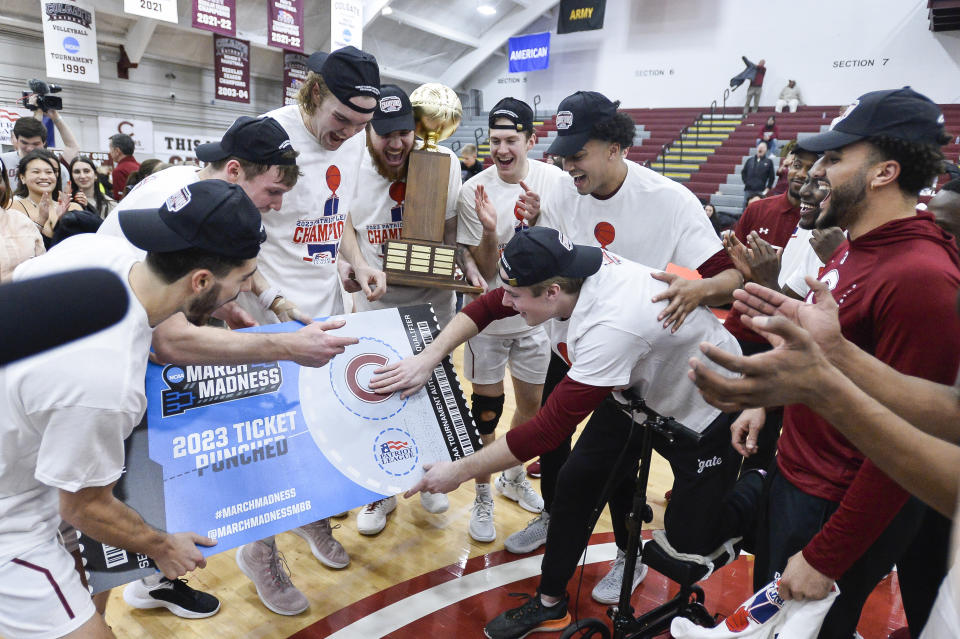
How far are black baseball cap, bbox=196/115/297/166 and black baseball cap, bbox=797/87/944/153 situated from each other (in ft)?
5.73

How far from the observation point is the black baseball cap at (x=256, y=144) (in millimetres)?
2010

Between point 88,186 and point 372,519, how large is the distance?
4.27 metres

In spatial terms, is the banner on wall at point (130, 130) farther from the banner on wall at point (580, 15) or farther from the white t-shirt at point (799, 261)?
the white t-shirt at point (799, 261)

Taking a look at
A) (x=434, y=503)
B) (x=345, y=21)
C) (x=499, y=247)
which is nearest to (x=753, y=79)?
(x=345, y=21)

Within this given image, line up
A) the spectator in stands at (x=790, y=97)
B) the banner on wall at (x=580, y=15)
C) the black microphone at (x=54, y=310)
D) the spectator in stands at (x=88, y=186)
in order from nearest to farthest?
the black microphone at (x=54, y=310) < the spectator in stands at (x=88, y=186) < the spectator in stands at (x=790, y=97) < the banner on wall at (x=580, y=15)

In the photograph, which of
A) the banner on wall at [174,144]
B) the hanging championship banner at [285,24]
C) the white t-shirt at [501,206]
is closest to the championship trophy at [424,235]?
the white t-shirt at [501,206]

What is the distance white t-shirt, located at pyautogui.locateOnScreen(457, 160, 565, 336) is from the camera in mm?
2984

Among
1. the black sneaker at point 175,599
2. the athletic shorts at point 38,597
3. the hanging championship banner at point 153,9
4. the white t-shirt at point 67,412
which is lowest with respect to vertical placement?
the black sneaker at point 175,599

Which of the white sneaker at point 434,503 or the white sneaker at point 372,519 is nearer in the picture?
the white sneaker at point 372,519

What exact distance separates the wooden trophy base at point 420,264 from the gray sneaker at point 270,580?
1.30 meters

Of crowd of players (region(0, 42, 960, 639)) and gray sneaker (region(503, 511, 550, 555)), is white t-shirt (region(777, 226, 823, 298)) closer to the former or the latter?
crowd of players (region(0, 42, 960, 639))

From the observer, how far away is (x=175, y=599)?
2408 mm

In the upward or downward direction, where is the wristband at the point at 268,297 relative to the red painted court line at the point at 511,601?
upward

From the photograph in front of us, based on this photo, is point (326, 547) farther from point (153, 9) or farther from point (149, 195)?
point (153, 9)
